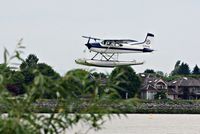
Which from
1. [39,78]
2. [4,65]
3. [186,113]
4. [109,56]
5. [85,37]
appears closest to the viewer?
[39,78]

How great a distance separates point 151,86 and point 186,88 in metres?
8.40

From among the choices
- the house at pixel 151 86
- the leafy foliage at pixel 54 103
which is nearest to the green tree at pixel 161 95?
the house at pixel 151 86

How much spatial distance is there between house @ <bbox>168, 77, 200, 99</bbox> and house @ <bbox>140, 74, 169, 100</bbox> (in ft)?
4.54

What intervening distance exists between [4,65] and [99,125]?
1.58 feet

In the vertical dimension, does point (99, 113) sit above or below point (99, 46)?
below

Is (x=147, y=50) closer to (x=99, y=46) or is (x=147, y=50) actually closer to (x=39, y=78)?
(x=99, y=46)

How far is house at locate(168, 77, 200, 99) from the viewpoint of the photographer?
8744cm

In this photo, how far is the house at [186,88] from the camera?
87.4 meters

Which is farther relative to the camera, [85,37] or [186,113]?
[85,37]

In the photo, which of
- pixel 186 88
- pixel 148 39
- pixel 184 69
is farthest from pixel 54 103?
pixel 184 69

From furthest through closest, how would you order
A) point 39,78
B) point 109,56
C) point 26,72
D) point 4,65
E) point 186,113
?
point 109,56
point 186,113
point 26,72
point 4,65
point 39,78

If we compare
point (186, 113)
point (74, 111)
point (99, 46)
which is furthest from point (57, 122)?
point (99, 46)

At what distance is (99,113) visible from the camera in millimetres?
3408

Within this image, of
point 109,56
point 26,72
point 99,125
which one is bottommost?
point 99,125
